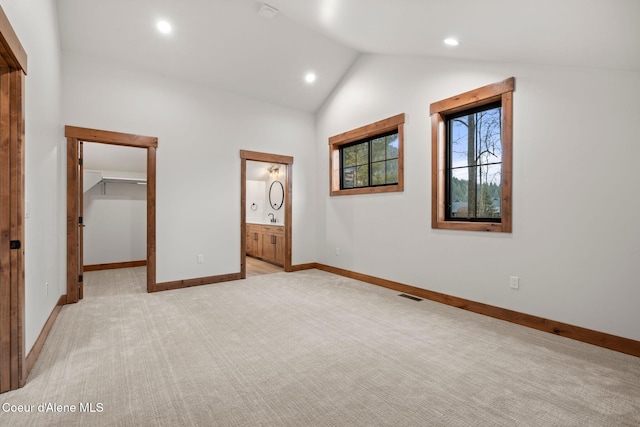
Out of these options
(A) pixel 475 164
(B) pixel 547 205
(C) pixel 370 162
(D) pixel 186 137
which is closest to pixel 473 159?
(A) pixel 475 164

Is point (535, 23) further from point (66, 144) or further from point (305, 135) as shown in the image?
point (66, 144)

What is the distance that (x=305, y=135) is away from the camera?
5.92 metres

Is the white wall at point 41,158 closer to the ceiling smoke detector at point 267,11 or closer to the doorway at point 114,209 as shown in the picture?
the ceiling smoke detector at point 267,11

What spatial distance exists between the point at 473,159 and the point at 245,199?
338 cm

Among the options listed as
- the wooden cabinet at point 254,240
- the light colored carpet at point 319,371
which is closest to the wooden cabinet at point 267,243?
the wooden cabinet at point 254,240

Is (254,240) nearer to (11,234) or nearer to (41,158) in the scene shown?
(41,158)

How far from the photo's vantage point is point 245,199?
5184mm

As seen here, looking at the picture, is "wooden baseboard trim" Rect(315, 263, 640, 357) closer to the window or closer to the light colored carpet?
the light colored carpet

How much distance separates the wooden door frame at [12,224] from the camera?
191cm

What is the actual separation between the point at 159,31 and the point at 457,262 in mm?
4534

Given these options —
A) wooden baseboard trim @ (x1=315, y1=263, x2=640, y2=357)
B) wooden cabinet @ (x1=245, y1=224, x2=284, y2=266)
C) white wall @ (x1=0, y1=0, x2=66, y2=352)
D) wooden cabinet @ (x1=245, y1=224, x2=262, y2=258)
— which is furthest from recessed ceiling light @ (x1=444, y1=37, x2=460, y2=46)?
wooden cabinet @ (x1=245, y1=224, x2=262, y2=258)

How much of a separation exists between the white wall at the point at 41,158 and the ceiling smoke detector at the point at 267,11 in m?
2.06

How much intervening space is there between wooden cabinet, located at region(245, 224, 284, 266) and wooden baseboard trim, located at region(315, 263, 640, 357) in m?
2.42

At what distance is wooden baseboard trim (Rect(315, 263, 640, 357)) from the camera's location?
2.53 m
